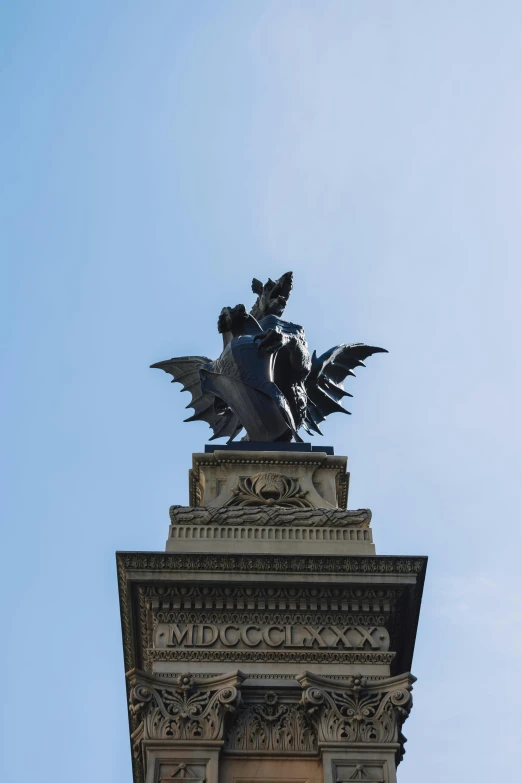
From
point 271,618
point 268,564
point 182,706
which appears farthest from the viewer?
point 268,564

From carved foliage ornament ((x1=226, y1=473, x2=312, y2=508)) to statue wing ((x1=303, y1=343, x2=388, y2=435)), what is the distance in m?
4.60

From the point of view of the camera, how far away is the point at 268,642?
712 inches

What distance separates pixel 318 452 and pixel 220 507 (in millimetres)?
2389

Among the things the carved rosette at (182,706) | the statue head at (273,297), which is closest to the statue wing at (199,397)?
the statue head at (273,297)

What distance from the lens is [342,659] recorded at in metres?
17.9

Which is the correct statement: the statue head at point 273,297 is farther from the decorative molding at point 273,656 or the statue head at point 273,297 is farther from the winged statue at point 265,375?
the decorative molding at point 273,656

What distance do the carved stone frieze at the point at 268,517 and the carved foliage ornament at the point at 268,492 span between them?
0.62m

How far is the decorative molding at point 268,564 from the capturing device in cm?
1856

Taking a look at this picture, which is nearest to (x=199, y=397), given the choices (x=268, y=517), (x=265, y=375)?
(x=265, y=375)

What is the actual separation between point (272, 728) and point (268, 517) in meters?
3.91

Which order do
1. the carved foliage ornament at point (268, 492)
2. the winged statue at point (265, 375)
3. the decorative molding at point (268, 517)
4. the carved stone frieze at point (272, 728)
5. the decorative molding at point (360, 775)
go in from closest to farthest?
the decorative molding at point (360, 775)
the carved stone frieze at point (272, 728)
the decorative molding at point (268, 517)
the carved foliage ornament at point (268, 492)
the winged statue at point (265, 375)

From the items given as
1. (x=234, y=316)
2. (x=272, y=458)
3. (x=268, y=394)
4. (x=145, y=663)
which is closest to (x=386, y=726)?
(x=145, y=663)

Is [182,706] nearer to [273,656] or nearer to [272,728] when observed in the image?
[272,728]

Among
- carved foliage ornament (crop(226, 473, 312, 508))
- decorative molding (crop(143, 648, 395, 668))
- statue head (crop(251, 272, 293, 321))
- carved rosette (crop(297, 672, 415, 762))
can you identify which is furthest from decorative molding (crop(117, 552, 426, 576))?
statue head (crop(251, 272, 293, 321))
